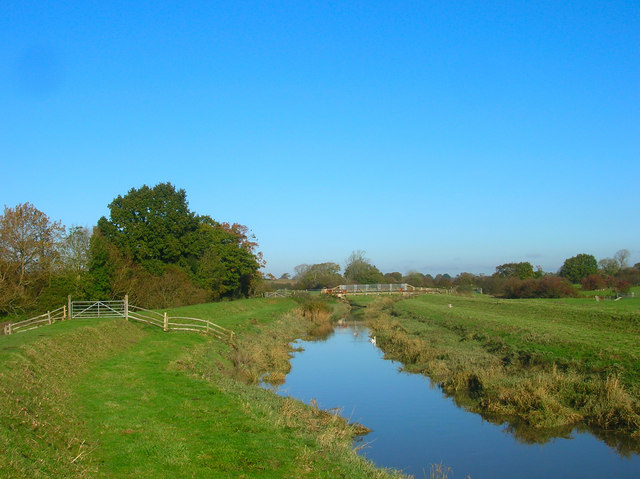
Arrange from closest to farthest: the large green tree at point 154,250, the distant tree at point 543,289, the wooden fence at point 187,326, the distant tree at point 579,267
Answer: the wooden fence at point 187,326, the large green tree at point 154,250, the distant tree at point 543,289, the distant tree at point 579,267

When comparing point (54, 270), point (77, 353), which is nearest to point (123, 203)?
point (54, 270)

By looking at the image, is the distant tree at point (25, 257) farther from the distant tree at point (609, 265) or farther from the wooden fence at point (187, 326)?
the distant tree at point (609, 265)

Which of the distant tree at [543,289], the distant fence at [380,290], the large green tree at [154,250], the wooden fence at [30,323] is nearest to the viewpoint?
the wooden fence at [30,323]

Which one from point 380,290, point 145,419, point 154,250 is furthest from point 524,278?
point 145,419

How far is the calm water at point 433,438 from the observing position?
12.3 m

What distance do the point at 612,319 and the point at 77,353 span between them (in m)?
26.3

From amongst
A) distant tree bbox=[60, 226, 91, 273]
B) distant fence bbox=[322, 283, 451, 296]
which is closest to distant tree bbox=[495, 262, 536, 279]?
distant fence bbox=[322, 283, 451, 296]

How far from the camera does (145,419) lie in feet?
41.3

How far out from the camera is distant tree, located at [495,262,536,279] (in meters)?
104

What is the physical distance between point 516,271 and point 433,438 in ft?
331

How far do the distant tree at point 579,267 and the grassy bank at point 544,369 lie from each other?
3126 inches

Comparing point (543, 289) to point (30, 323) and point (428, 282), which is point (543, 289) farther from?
point (428, 282)

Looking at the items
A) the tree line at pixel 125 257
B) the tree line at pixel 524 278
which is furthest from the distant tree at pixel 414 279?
the tree line at pixel 125 257

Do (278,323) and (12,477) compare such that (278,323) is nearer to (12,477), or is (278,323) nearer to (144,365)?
(144,365)
